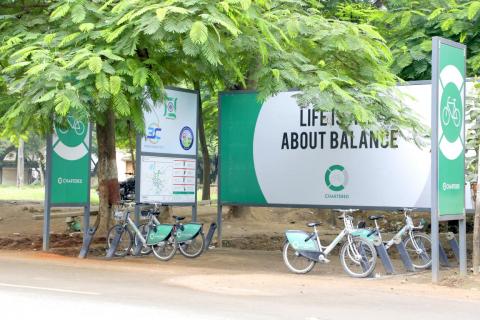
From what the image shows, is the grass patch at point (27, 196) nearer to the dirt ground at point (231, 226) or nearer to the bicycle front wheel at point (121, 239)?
the dirt ground at point (231, 226)

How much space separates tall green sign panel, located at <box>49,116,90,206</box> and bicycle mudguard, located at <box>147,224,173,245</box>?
2548 millimetres

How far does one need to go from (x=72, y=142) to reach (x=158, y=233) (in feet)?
10.6

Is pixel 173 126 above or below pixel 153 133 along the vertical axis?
above

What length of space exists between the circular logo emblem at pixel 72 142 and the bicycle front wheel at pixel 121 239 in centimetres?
201

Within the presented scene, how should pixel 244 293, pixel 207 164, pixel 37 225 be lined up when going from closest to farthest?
pixel 244 293, pixel 37 225, pixel 207 164

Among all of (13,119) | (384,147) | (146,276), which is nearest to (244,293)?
(146,276)

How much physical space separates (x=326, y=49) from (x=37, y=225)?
12425 millimetres

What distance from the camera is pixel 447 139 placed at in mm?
13578

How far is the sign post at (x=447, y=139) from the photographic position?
13203mm

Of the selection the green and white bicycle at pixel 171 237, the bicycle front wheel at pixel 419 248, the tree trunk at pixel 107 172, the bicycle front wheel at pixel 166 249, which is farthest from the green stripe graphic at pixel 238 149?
the bicycle front wheel at pixel 419 248

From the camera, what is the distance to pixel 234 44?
46.4 feet

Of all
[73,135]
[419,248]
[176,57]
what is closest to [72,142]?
[73,135]

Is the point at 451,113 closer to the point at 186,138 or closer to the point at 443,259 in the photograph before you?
the point at 443,259

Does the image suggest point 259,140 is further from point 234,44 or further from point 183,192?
point 234,44
